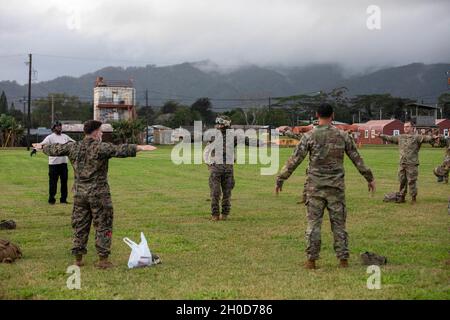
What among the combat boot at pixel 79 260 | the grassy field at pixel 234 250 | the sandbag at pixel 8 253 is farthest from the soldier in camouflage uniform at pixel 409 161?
the sandbag at pixel 8 253

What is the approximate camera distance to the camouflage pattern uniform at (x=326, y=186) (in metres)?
8.74

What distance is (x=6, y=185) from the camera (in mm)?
24172

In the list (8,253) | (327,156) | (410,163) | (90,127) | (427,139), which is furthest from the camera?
(410,163)

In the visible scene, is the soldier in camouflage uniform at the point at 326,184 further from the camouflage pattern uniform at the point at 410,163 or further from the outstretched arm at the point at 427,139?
the camouflage pattern uniform at the point at 410,163

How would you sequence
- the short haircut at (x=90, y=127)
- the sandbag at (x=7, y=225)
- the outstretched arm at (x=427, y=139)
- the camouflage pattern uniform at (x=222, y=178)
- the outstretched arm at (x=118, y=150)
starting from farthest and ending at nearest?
the outstretched arm at (x=427, y=139), the camouflage pattern uniform at (x=222, y=178), the sandbag at (x=7, y=225), the short haircut at (x=90, y=127), the outstretched arm at (x=118, y=150)

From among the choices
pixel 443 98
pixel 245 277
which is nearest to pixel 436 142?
pixel 245 277

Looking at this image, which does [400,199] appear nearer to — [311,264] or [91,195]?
[311,264]

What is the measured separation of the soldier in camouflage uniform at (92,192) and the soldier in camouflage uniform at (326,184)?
2.56 metres

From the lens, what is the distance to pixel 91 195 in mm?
A: 8844

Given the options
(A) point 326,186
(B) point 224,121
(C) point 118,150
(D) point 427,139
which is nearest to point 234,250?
(A) point 326,186

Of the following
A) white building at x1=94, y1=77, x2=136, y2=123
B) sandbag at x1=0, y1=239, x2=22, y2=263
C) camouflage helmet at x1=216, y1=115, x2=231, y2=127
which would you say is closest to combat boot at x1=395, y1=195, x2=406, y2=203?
camouflage helmet at x1=216, y1=115, x2=231, y2=127

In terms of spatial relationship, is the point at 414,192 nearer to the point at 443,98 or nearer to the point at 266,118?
the point at 266,118

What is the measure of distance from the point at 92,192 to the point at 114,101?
10419 centimetres
